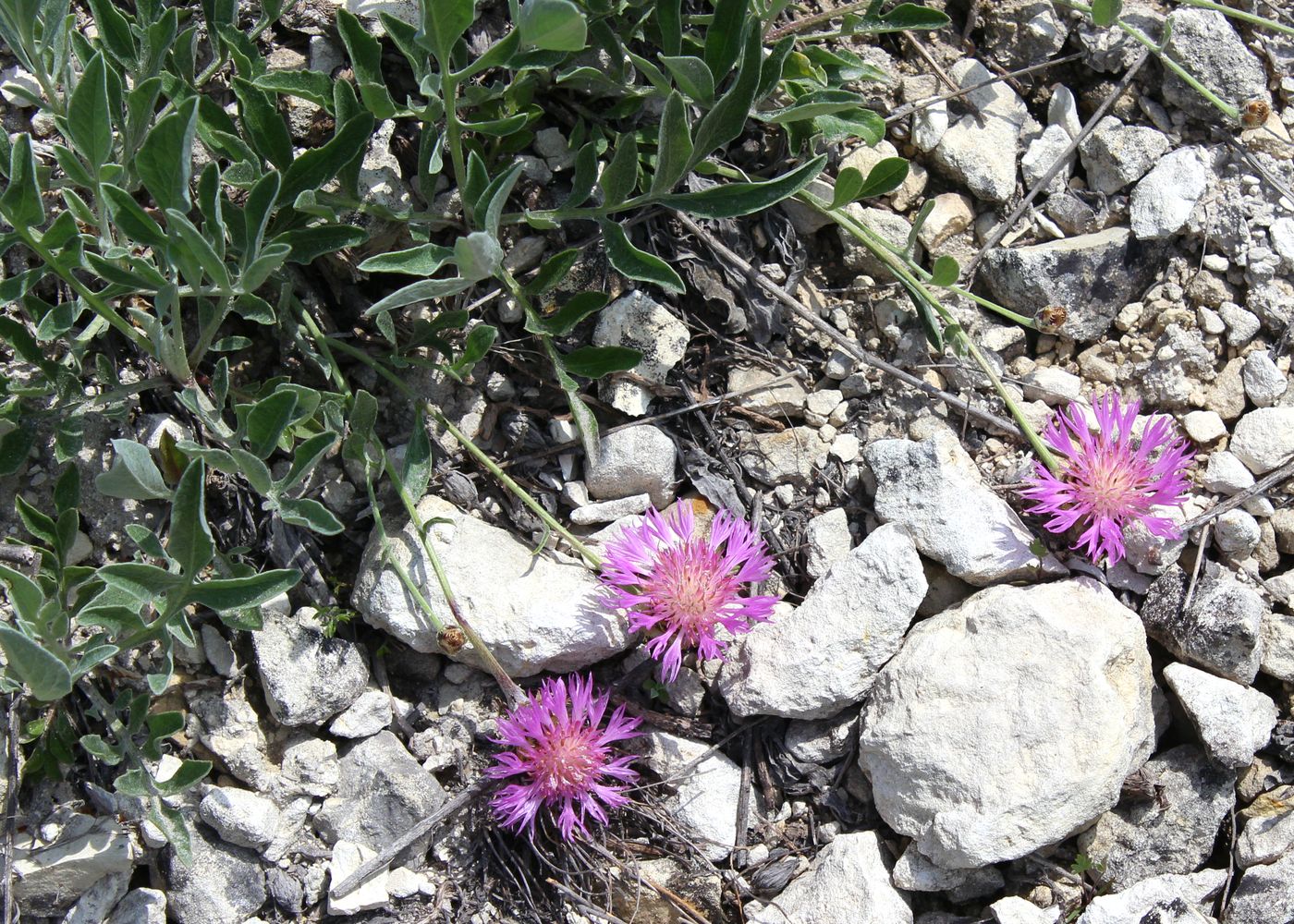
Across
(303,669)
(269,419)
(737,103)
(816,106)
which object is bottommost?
(303,669)

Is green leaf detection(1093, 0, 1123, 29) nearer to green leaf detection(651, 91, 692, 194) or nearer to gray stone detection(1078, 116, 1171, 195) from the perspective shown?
gray stone detection(1078, 116, 1171, 195)

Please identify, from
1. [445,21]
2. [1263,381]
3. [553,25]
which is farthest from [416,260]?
[1263,381]

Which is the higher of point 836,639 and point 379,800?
Result: point 836,639

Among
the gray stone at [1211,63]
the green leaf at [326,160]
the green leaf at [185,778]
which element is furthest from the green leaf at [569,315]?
the gray stone at [1211,63]

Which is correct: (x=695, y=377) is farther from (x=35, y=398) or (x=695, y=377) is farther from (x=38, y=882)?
(x=38, y=882)

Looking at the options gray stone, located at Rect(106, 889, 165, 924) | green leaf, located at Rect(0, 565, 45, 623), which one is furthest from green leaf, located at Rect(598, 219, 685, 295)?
gray stone, located at Rect(106, 889, 165, 924)

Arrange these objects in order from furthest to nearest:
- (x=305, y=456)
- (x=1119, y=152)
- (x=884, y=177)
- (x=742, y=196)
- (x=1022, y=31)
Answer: (x=1022, y=31), (x=1119, y=152), (x=884, y=177), (x=742, y=196), (x=305, y=456)

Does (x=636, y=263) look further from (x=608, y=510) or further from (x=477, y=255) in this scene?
(x=608, y=510)
